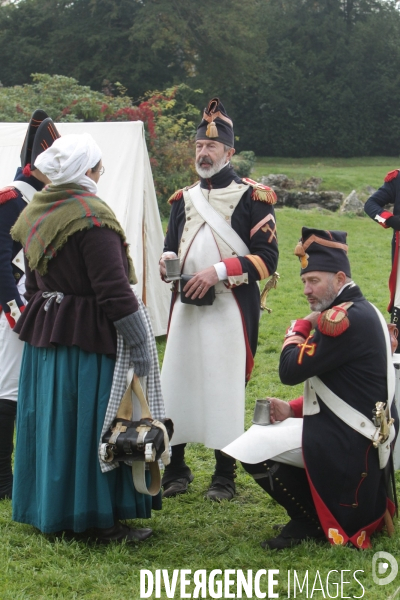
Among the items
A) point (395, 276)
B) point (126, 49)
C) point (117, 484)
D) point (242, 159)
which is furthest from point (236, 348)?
point (126, 49)

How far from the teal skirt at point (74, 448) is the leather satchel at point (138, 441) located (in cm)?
8

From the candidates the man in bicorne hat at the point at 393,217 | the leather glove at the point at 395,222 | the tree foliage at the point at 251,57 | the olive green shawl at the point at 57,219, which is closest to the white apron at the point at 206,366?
the olive green shawl at the point at 57,219

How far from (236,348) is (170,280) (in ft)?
1.71

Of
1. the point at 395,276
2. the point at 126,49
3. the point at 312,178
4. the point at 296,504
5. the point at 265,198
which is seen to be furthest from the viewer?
the point at 126,49

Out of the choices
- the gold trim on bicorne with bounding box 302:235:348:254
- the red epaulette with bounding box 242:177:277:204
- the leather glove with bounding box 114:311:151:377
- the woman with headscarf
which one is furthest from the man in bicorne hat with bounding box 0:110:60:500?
the gold trim on bicorne with bounding box 302:235:348:254

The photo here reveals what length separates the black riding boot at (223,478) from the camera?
425 centimetres

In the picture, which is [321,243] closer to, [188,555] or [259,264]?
[259,264]

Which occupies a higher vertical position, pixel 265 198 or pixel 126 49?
pixel 126 49

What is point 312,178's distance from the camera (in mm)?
20844

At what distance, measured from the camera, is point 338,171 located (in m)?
25.3

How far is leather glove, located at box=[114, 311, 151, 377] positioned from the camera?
3.35 metres

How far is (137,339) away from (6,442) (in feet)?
4.15

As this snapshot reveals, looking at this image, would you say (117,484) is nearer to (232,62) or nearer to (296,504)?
(296,504)

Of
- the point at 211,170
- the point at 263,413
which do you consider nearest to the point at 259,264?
the point at 211,170
